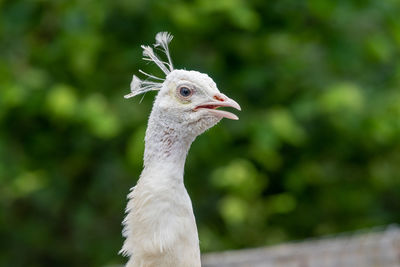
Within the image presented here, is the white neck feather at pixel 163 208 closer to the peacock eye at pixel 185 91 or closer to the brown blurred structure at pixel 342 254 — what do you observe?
the peacock eye at pixel 185 91

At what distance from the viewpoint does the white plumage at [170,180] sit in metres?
1.78

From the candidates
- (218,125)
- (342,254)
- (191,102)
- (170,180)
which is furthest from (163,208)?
(218,125)

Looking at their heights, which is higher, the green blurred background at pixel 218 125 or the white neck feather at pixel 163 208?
the green blurred background at pixel 218 125

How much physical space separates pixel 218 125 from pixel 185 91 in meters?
2.76

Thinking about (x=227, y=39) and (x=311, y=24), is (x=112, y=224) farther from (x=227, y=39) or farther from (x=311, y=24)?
(x=311, y=24)

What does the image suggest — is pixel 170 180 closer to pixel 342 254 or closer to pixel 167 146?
pixel 167 146

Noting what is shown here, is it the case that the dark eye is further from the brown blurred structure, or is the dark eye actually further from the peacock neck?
the brown blurred structure

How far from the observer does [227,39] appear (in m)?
4.88

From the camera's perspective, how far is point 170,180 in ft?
5.89

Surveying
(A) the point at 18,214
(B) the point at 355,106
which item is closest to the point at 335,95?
(B) the point at 355,106

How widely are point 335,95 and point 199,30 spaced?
0.96 metres

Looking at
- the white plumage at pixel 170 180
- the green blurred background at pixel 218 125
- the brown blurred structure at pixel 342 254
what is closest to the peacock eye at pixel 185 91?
the white plumage at pixel 170 180

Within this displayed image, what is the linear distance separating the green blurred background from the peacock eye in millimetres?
2402

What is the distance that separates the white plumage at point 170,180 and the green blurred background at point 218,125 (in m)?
2.39
